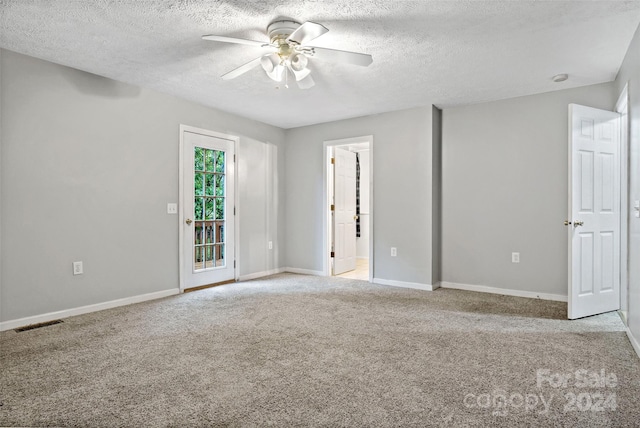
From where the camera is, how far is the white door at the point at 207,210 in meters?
4.50

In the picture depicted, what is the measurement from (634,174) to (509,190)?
1.54 meters

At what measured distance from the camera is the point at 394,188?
4.93m

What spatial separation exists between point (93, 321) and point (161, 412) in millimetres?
1942

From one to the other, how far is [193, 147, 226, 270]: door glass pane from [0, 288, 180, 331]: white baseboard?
598 mm

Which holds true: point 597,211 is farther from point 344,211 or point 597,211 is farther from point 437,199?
point 344,211

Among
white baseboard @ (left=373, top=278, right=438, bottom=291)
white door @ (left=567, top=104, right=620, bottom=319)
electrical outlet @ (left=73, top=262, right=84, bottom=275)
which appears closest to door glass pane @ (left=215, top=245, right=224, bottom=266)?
electrical outlet @ (left=73, top=262, right=84, bottom=275)

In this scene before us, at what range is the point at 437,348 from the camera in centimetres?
264

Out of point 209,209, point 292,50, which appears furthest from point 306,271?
point 292,50

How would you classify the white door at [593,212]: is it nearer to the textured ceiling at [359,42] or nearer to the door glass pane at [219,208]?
the textured ceiling at [359,42]

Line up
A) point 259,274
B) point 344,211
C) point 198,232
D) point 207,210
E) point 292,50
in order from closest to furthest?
point 292,50 → point 198,232 → point 207,210 → point 259,274 → point 344,211

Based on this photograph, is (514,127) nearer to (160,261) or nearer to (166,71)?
(166,71)

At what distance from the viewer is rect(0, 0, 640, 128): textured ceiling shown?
2.44 meters

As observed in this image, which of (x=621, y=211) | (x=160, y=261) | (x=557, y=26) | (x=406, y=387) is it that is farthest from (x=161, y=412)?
(x=621, y=211)

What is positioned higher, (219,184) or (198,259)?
(219,184)
